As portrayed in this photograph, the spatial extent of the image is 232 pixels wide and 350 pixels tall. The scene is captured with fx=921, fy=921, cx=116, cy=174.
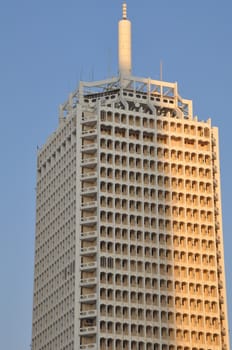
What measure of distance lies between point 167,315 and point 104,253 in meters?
12.1

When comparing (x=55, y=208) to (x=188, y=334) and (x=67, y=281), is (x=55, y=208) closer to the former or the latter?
(x=67, y=281)

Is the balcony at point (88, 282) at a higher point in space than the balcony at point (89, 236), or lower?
lower

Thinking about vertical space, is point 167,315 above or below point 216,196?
below

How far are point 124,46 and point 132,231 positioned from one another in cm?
3151

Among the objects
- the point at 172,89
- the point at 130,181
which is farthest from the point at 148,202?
the point at 172,89

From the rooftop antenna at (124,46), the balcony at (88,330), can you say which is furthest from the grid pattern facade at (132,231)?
the rooftop antenna at (124,46)

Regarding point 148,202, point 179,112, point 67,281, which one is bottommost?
point 67,281

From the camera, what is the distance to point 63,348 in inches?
4929

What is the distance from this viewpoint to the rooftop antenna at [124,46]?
13982 cm

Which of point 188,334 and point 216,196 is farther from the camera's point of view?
point 216,196

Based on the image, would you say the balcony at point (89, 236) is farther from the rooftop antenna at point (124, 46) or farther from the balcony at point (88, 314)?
the rooftop antenna at point (124, 46)

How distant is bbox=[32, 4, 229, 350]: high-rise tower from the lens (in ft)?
401

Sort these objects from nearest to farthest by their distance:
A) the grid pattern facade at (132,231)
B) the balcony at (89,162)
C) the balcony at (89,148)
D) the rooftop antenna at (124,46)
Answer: the grid pattern facade at (132,231), the balcony at (89,162), the balcony at (89,148), the rooftop antenna at (124,46)

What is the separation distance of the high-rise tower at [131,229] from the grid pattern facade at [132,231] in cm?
14
